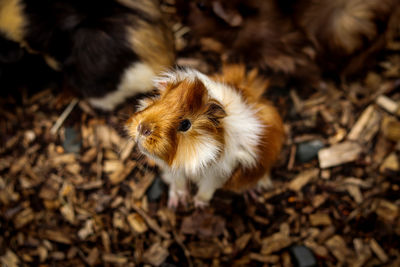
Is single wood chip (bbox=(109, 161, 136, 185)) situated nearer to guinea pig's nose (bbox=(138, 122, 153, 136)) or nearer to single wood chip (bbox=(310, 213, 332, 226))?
guinea pig's nose (bbox=(138, 122, 153, 136))

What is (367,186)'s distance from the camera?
6.95 ft

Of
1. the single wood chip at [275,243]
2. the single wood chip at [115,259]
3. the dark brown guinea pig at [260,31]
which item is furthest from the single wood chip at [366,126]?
the single wood chip at [115,259]

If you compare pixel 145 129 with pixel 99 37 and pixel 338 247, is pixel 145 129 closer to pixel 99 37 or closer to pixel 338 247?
pixel 99 37

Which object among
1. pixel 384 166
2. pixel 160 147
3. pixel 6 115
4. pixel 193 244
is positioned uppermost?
pixel 160 147

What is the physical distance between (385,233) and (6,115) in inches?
117

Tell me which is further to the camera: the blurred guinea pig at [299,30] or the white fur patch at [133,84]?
the blurred guinea pig at [299,30]

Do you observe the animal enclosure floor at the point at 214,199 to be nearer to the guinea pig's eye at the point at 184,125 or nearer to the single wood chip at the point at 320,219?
the single wood chip at the point at 320,219

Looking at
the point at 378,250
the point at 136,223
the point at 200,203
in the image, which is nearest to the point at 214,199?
the point at 200,203

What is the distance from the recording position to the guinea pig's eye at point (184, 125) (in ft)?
4.00

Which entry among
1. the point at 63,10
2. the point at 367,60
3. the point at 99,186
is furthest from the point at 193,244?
the point at 367,60

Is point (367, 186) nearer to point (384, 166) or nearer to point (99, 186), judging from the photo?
point (384, 166)

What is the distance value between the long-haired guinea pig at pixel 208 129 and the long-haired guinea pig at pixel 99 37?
0.41 meters

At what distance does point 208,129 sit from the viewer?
1.26 m

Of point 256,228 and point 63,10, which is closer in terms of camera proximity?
point 63,10
